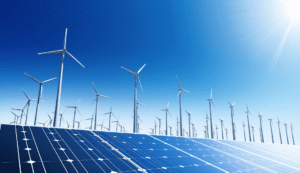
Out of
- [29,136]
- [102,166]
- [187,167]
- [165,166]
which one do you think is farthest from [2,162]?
[187,167]

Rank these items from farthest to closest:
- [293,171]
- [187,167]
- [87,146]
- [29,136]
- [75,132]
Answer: [293,171]
[75,132]
[187,167]
[87,146]
[29,136]

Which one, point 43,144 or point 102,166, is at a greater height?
point 43,144

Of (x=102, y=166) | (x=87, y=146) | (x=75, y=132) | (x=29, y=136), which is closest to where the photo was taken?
(x=102, y=166)

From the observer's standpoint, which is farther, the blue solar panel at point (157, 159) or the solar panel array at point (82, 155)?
the blue solar panel at point (157, 159)

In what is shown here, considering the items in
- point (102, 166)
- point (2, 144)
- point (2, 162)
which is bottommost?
point (102, 166)

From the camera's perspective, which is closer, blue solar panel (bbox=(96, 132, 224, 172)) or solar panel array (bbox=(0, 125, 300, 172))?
solar panel array (bbox=(0, 125, 300, 172))

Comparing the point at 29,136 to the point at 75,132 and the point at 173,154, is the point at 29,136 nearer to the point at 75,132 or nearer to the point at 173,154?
the point at 75,132

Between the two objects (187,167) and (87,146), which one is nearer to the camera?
(87,146)

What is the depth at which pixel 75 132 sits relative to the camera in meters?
17.2

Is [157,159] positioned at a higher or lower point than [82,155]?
lower

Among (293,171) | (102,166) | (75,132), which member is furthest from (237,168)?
(75,132)

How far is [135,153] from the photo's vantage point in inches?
625

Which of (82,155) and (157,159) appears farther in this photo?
(157,159)

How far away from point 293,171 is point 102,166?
2328 cm
